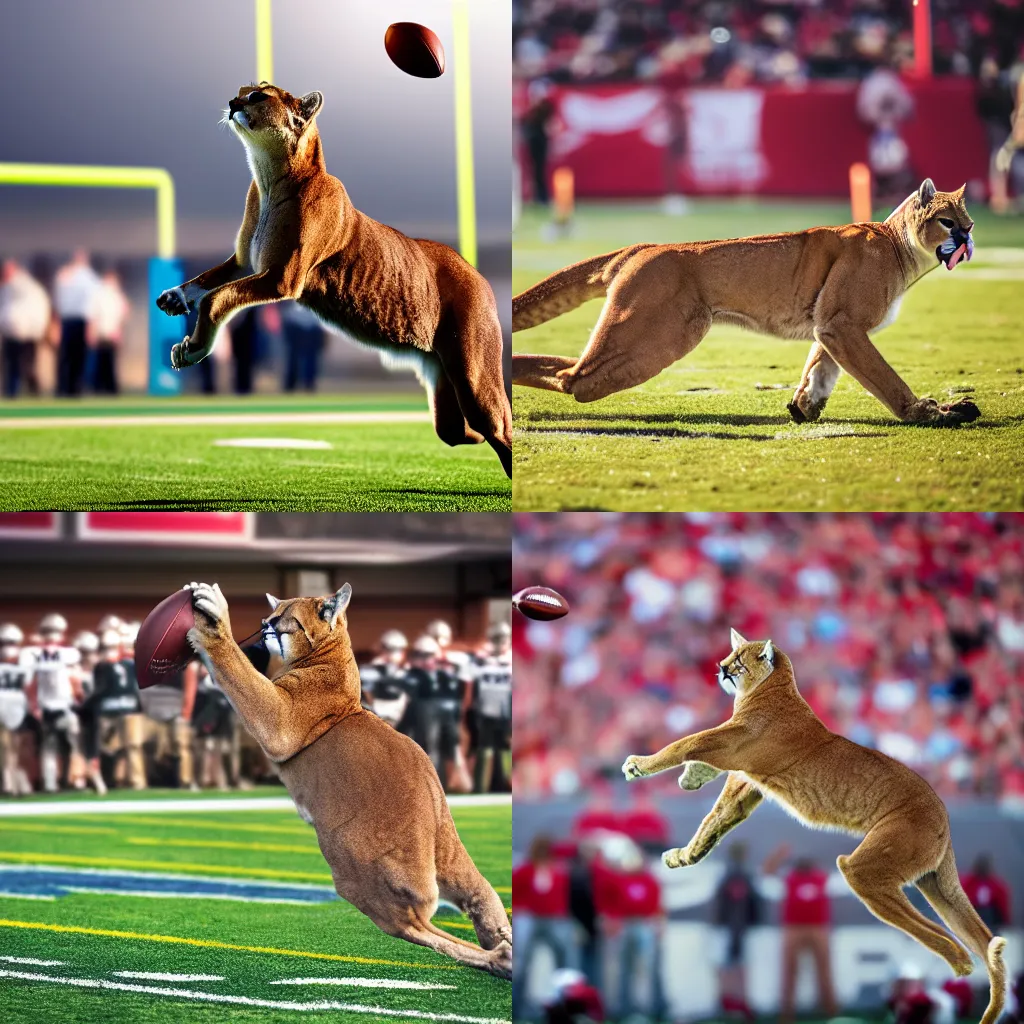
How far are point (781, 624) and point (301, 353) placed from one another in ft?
6.29

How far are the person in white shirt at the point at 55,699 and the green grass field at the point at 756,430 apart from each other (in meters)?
2.26

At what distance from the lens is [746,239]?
14.3 ft

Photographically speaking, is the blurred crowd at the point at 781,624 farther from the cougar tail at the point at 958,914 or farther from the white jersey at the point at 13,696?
the white jersey at the point at 13,696

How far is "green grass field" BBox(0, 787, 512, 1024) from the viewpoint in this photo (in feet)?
14.6

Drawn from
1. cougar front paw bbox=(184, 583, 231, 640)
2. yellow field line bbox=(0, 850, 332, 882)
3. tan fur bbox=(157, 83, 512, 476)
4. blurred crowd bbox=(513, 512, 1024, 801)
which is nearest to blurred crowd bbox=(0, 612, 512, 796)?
blurred crowd bbox=(513, 512, 1024, 801)

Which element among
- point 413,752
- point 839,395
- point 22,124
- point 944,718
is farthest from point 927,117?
point 22,124

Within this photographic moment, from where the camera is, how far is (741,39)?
480 centimetres

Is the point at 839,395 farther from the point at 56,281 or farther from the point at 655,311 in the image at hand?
the point at 56,281

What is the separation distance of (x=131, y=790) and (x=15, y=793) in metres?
0.46

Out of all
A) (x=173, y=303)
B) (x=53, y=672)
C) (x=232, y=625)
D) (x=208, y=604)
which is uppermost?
(x=173, y=303)

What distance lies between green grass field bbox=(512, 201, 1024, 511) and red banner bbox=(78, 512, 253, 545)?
956mm

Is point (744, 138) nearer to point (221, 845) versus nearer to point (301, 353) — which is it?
point (301, 353)

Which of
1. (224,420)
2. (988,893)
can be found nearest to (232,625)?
(224,420)

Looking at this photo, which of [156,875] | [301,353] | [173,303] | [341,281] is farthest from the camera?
[156,875]
